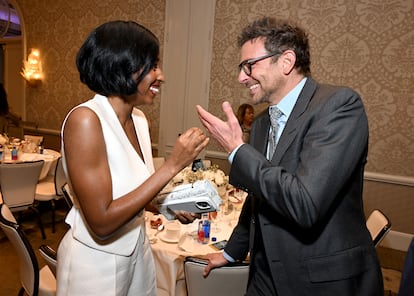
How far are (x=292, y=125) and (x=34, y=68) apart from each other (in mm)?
7145

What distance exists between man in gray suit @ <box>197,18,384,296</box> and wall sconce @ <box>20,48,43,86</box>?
6.76 m

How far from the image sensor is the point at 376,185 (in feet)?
13.9

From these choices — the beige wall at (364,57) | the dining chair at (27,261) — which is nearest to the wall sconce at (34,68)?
the beige wall at (364,57)

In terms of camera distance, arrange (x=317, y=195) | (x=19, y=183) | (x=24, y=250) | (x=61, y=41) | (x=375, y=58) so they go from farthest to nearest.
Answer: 1. (x=61, y=41)
2. (x=375, y=58)
3. (x=19, y=183)
4. (x=24, y=250)
5. (x=317, y=195)

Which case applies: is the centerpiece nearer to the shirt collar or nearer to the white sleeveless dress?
the white sleeveless dress

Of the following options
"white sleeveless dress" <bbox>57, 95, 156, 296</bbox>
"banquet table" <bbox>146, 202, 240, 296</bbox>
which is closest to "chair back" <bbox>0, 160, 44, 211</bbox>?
"banquet table" <bbox>146, 202, 240, 296</bbox>

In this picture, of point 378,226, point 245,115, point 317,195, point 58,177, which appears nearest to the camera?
point 317,195

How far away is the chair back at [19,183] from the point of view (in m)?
3.41

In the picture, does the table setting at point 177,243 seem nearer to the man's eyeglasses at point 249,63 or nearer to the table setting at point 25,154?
the man's eyeglasses at point 249,63

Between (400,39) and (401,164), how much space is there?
1.55 metres

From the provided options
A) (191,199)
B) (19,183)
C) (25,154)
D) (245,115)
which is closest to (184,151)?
(191,199)

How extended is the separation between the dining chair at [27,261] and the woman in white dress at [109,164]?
25.9 inches

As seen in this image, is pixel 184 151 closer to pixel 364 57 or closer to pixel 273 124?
pixel 273 124

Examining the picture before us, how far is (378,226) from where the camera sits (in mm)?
2365
